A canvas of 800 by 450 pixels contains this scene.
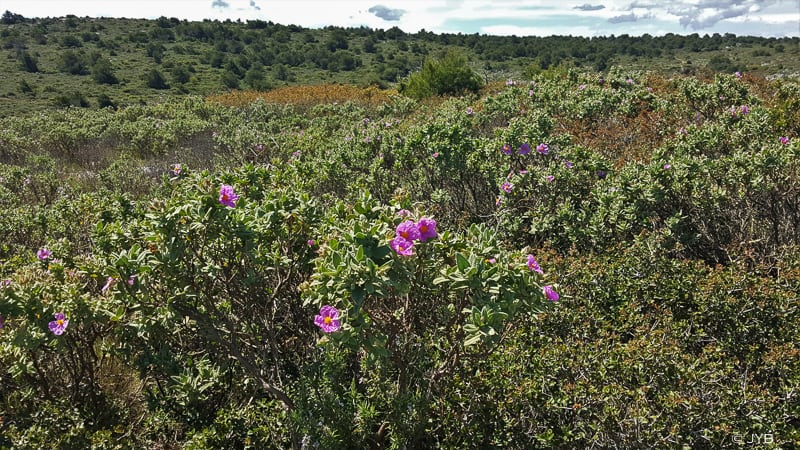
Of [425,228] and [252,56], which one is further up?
[252,56]

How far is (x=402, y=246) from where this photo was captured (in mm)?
1960

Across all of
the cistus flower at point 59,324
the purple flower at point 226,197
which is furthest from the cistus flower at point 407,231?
the cistus flower at point 59,324

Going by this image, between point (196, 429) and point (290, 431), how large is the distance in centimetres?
67

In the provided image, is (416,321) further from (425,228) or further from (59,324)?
(59,324)

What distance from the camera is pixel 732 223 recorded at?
419 cm

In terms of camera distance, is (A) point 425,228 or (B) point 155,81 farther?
(B) point 155,81

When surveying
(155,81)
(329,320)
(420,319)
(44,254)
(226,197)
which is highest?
(155,81)

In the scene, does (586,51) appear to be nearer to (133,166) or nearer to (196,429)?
(133,166)

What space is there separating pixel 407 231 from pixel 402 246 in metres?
0.07

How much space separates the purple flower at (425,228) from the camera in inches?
79.7

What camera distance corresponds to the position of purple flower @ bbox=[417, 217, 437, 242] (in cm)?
202

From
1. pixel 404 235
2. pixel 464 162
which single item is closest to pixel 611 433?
pixel 404 235

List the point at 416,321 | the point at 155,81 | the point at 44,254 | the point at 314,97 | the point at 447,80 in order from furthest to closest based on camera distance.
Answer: the point at 155,81 → the point at 314,97 → the point at 447,80 → the point at 44,254 → the point at 416,321

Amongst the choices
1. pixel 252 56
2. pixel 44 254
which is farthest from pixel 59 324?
pixel 252 56
